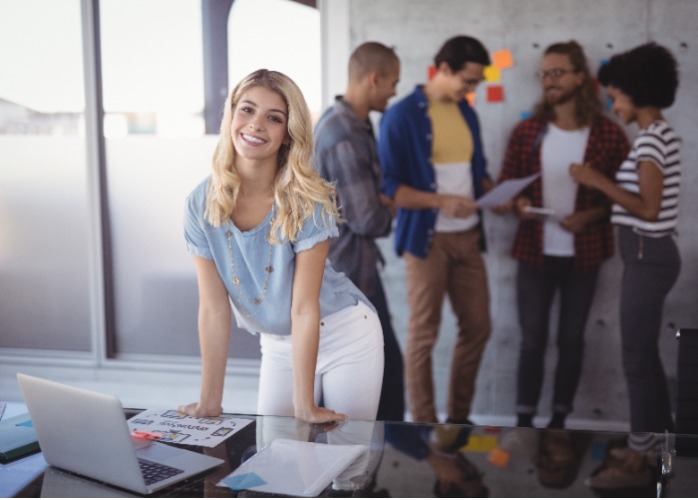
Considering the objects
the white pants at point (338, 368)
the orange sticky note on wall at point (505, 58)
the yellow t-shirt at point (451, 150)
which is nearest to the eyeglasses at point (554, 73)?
the orange sticky note on wall at point (505, 58)

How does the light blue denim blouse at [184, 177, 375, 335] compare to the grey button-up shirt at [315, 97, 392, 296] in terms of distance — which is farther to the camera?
the grey button-up shirt at [315, 97, 392, 296]

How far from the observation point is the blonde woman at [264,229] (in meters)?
1.90

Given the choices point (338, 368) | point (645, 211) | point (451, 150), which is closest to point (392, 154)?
point (451, 150)

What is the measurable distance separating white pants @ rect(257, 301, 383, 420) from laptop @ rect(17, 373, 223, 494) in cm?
60

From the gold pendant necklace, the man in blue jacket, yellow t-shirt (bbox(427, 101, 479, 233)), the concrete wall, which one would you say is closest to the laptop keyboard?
the gold pendant necklace

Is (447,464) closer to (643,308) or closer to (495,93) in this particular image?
(643,308)

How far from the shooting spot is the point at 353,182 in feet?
8.89

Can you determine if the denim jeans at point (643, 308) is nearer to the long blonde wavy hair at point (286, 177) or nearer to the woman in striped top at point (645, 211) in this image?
the woman in striped top at point (645, 211)

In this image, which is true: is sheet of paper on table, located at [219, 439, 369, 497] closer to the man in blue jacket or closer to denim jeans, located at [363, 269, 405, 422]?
denim jeans, located at [363, 269, 405, 422]

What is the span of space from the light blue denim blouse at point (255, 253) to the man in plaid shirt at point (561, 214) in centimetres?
183

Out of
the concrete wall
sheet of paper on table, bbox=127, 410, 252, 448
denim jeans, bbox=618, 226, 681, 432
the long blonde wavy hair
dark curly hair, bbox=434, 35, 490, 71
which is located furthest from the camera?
the concrete wall

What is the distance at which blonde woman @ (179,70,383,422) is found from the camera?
1904 millimetres

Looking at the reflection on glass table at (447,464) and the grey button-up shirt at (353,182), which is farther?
the grey button-up shirt at (353,182)

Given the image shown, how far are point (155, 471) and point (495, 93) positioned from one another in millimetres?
2696
